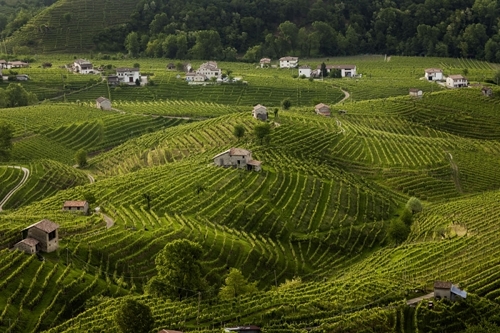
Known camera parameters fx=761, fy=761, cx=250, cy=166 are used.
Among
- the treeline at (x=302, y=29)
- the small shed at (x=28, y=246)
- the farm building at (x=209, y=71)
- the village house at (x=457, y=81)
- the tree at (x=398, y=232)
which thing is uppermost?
the treeline at (x=302, y=29)

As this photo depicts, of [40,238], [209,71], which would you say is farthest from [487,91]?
[40,238]

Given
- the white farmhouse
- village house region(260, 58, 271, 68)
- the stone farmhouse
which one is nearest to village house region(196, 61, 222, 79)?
the white farmhouse

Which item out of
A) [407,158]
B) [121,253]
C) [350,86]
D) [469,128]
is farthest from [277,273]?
[350,86]

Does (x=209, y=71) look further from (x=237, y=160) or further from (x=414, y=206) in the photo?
(x=414, y=206)

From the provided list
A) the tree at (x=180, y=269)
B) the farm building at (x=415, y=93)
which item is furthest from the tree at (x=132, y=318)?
the farm building at (x=415, y=93)

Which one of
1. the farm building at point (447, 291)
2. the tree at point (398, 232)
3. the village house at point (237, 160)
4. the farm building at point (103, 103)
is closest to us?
the farm building at point (447, 291)

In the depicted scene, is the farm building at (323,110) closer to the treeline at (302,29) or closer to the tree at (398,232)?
the tree at (398,232)
